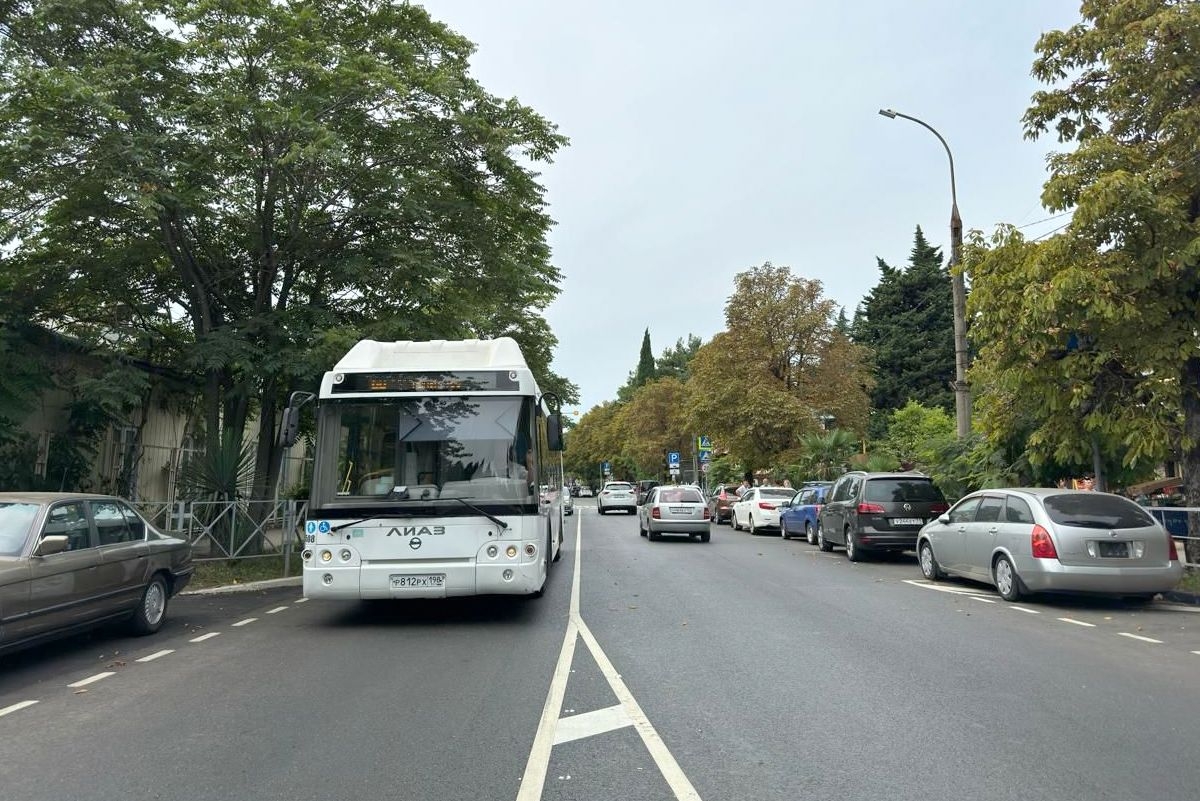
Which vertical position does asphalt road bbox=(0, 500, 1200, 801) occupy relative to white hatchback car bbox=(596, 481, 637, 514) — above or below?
below

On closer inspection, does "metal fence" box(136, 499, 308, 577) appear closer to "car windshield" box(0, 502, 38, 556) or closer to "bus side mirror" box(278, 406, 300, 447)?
"bus side mirror" box(278, 406, 300, 447)

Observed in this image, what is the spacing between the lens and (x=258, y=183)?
14.8 metres

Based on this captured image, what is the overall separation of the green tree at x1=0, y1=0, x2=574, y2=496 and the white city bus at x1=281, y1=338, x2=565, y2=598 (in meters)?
5.25

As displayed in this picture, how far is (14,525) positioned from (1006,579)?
453 inches

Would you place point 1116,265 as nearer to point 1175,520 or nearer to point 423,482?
point 1175,520

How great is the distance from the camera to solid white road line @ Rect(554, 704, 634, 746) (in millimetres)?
5117

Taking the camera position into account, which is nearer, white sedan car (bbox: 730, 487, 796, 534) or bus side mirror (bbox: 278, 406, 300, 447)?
bus side mirror (bbox: 278, 406, 300, 447)

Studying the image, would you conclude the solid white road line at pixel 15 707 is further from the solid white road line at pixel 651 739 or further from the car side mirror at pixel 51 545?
the solid white road line at pixel 651 739

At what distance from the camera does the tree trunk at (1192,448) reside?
39.7ft

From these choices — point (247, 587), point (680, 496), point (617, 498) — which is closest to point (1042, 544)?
point (247, 587)

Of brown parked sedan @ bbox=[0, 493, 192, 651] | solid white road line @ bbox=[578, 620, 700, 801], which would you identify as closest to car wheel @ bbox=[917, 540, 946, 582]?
solid white road line @ bbox=[578, 620, 700, 801]

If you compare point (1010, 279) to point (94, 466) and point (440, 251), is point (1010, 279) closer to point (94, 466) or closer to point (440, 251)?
point (440, 251)

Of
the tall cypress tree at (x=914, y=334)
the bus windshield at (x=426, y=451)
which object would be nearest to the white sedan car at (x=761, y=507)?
the bus windshield at (x=426, y=451)

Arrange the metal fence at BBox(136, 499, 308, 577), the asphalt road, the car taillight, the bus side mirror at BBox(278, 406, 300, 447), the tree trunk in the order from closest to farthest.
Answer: the asphalt road < the bus side mirror at BBox(278, 406, 300, 447) < the car taillight < the tree trunk < the metal fence at BBox(136, 499, 308, 577)
